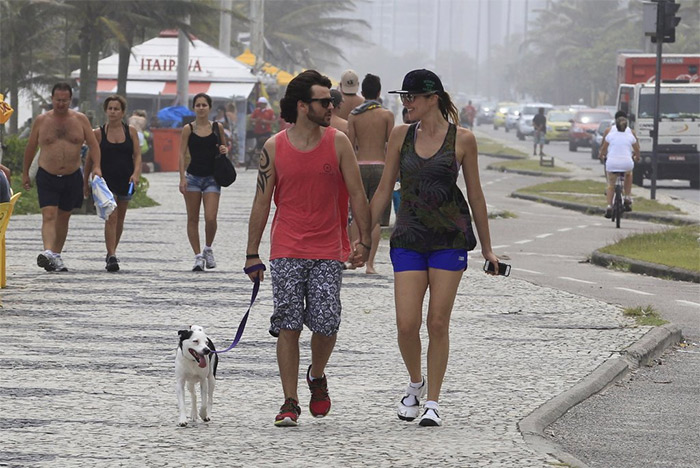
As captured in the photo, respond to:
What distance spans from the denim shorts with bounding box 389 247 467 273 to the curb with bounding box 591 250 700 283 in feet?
27.4

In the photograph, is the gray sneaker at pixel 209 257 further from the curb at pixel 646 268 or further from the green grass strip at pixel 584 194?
the green grass strip at pixel 584 194

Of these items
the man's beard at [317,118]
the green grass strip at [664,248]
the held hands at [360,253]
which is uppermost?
the man's beard at [317,118]

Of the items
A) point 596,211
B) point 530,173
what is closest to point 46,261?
point 596,211

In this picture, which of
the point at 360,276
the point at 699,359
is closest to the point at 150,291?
the point at 360,276

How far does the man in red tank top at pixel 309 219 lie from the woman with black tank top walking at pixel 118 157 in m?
7.28

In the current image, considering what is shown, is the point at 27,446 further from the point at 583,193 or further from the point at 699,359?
the point at 583,193

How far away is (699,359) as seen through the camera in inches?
406

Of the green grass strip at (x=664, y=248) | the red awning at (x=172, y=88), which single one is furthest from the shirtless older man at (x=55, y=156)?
the red awning at (x=172, y=88)

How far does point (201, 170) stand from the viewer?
14.4 m

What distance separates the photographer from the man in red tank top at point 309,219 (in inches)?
292

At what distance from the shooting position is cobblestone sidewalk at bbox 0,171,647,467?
22.0 feet

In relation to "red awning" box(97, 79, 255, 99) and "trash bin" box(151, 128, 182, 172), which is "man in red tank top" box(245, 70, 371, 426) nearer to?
"trash bin" box(151, 128, 182, 172)

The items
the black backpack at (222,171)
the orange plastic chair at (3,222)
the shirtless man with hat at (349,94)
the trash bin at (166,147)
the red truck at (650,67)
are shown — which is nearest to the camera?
the orange plastic chair at (3,222)

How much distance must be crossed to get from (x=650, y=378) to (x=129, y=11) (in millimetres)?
30466
